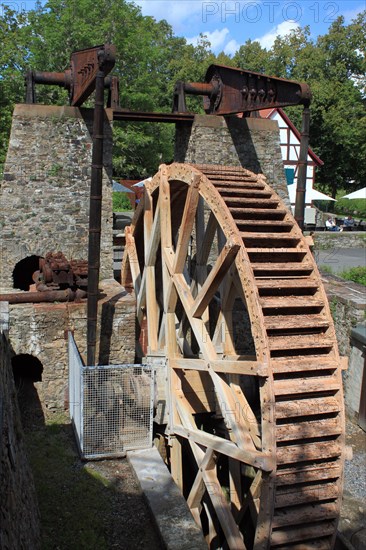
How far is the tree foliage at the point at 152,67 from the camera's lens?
21531 mm

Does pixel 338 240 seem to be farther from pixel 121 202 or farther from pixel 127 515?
pixel 127 515

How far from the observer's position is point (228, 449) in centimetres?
518

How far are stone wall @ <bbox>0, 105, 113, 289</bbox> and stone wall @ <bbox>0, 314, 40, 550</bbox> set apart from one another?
4.78 meters

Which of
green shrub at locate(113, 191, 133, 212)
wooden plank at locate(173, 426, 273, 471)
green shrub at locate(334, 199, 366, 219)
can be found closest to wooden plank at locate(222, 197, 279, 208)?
wooden plank at locate(173, 426, 273, 471)

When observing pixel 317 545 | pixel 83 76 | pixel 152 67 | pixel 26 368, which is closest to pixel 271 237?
pixel 317 545

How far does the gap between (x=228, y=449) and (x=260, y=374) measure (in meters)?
0.93

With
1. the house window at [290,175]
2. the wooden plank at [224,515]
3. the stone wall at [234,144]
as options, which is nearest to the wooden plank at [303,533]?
the wooden plank at [224,515]

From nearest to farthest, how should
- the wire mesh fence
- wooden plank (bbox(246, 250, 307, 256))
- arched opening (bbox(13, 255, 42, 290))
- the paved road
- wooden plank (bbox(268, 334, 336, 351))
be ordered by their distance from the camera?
wooden plank (bbox(268, 334, 336, 351)), wooden plank (bbox(246, 250, 307, 256)), the wire mesh fence, arched opening (bbox(13, 255, 42, 290)), the paved road

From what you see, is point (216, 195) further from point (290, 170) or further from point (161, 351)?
point (290, 170)

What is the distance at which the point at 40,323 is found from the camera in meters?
7.40

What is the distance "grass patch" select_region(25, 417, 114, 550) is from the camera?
4762mm

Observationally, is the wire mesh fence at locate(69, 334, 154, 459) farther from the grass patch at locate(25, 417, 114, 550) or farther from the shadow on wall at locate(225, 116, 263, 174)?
the shadow on wall at locate(225, 116, 263, 174)

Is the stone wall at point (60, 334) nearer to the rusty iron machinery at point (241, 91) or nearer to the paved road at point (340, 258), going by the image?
the rusty iron machinery at point (241, 91)

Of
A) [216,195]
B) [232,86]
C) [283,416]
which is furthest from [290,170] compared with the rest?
[283,416]
